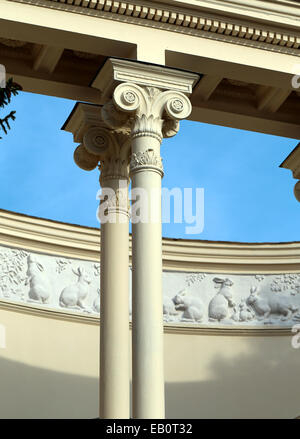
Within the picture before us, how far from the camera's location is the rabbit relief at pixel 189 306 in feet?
82.9

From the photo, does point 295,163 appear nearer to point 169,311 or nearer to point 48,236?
A: point 48,236

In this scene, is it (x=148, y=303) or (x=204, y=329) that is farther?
(x=204, y=329)

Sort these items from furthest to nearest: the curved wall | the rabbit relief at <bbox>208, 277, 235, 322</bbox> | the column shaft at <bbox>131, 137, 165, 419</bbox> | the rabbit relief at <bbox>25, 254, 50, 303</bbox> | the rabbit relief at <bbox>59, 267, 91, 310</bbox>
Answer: the rabbit relief at <bbox>208, 277, 235, 322</bbox>
the rabbit relief at <bbox>59, 267, 91, 310</bbox>
the rabbit relief at <bbox>25, 254, 50, 303</bbox>
the curved wall
the column shaft at <bbox>131, 137, 165, 419</bbox>

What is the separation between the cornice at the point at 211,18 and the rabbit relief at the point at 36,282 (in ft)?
33.2

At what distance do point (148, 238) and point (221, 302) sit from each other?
466 inches

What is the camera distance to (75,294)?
24047 mm

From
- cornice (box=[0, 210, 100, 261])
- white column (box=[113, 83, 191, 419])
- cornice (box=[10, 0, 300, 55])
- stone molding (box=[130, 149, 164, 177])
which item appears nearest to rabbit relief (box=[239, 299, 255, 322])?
cornice (box=[0, 210, 100, 261])

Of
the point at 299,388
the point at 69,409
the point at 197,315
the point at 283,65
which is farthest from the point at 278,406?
the point at 283,65

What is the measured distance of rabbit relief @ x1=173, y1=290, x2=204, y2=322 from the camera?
25.3m

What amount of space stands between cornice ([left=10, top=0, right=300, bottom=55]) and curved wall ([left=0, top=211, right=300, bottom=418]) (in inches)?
376

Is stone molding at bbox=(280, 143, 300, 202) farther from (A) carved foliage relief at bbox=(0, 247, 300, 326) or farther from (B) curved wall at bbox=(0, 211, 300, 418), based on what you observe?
(A) carved foliage relief at bbox=(0, 247, 300, 326)

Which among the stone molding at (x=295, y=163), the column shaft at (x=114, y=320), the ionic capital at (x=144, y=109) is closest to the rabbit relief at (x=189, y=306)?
the stone molding at (x=295, y=163)

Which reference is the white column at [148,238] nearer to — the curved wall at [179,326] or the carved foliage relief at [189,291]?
the curved wall at [179,326]

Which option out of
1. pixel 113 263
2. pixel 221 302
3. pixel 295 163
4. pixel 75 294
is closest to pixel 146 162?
pixel 113 263
